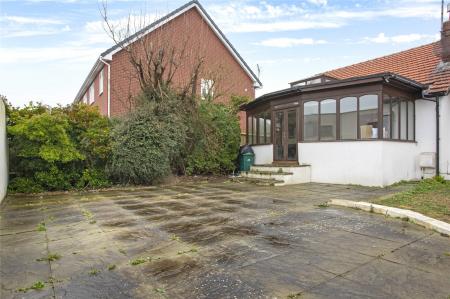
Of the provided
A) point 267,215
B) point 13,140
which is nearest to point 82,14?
point 13,140

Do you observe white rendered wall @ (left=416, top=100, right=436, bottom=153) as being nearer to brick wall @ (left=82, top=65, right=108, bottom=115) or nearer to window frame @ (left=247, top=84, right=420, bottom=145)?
window frame @ (left=247, top=84, right=420, bottom=145)

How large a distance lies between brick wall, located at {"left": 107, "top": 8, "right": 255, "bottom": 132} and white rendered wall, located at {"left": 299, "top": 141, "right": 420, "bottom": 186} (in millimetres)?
6338

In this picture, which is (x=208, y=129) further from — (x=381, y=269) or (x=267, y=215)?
(x=381, y=269)

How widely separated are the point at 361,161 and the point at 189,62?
9.54m

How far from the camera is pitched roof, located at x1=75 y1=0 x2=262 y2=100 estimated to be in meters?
12.8

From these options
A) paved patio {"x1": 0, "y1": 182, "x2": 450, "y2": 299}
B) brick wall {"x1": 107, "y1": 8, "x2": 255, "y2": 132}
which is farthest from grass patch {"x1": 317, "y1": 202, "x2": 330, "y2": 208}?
brick wall {"x1": 107, "y1": 8, "x2": 255, "y2": 132}

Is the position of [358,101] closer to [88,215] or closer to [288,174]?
[288,174]

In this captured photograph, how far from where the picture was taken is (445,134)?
10984mm

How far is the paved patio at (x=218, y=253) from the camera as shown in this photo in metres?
2.90

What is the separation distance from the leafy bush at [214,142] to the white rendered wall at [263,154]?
3.07 ft

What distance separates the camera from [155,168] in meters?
10.6

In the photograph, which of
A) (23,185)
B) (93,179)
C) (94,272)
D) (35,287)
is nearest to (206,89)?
(93,179)

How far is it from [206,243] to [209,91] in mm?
11721

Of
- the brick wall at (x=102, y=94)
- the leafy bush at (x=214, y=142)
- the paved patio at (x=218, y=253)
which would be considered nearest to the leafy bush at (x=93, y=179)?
the paved patio at (x=218, y=253)
